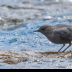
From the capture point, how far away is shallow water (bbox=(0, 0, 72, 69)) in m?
4.97

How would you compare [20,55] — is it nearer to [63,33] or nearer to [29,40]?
[63,33]

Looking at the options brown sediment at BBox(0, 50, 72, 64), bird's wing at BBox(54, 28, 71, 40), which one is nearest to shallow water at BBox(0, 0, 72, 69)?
brown sediment at BBox(0, 50, 72, 64)

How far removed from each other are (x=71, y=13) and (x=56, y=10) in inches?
44.1

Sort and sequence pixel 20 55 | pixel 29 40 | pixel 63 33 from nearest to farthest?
1. pixel 20 55
2. pixel 63 33
3. pixel 29 40

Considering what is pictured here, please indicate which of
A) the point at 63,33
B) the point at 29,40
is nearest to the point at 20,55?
the point at 63,33

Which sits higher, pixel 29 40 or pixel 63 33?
pixel 63 33

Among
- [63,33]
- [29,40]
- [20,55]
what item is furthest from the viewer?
[29,40]

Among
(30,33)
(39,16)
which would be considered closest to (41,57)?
(30,33)

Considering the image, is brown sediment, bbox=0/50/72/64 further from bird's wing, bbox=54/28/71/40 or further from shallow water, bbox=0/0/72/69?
bird's wing, bbox=54/28/71/40

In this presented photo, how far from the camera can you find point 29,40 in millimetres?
7438

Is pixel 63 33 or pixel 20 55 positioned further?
pixel 63 33

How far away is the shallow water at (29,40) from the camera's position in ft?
16.3

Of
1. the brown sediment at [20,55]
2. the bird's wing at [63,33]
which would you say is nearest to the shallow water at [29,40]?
the brown sediment at [20,55]

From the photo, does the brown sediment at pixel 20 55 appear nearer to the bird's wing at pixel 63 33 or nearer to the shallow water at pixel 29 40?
the shallow water at pixel 29 40
